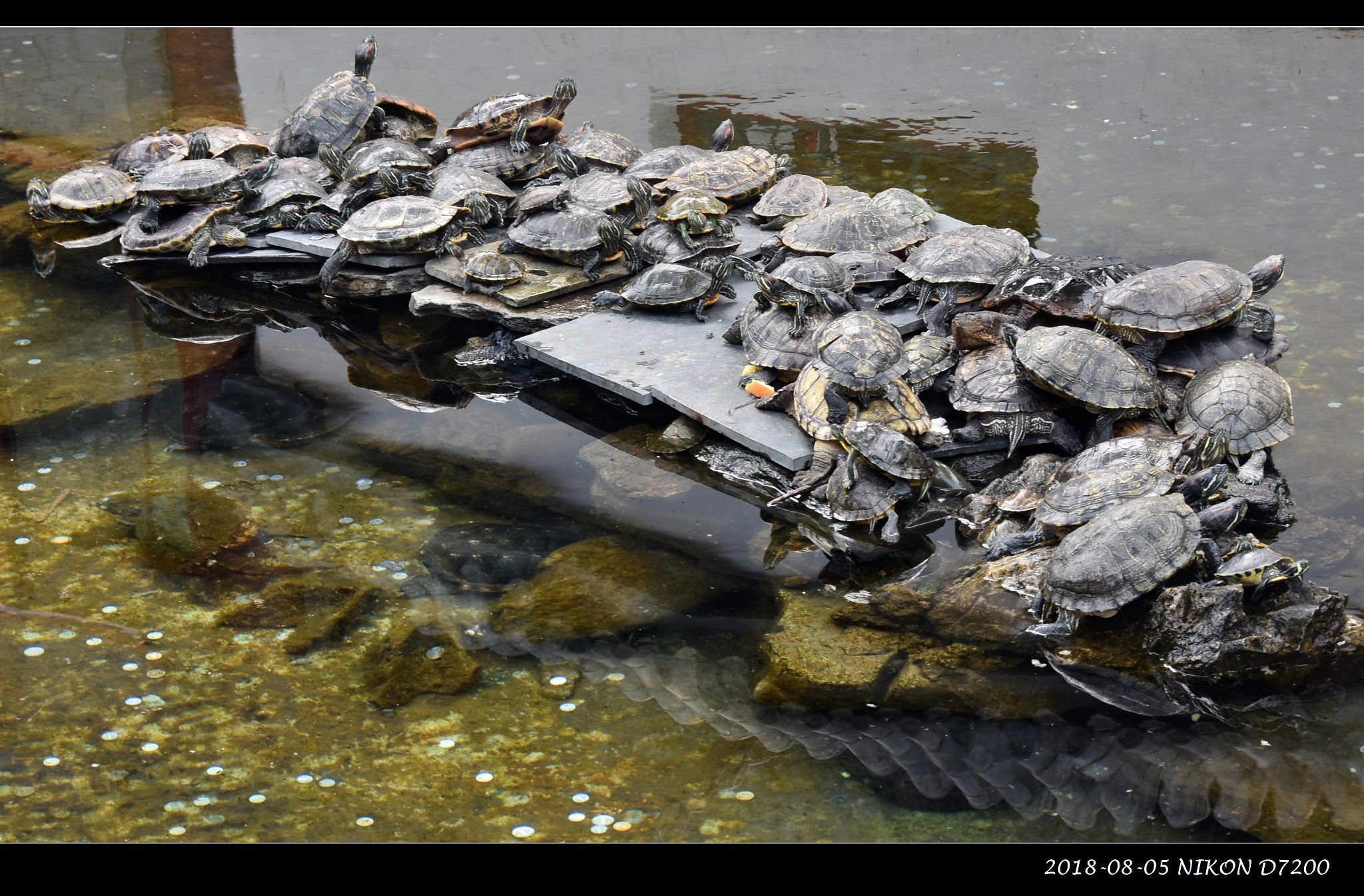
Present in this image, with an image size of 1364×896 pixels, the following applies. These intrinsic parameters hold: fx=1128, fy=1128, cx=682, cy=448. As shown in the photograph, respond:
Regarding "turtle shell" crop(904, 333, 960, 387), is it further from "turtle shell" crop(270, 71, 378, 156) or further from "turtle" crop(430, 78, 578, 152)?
"turtle shell" crop(270, 71, 378, 156)

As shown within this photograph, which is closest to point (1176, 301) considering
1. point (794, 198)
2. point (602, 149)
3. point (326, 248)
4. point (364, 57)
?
point (794, 198)

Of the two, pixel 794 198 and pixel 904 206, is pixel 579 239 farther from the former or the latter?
pixel 904 206

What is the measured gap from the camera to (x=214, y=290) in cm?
830

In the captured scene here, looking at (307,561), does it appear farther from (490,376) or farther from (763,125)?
(763,125)

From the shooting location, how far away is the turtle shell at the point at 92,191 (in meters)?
9.07

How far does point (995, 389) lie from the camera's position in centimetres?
558

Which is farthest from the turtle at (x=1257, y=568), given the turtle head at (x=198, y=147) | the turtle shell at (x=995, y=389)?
the turtle head at (x=198, y=147)

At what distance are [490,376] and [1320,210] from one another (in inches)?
241

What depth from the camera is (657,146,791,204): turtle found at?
818 cm

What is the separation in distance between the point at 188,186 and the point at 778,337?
502 cm

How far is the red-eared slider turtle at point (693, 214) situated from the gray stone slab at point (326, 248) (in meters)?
1.84

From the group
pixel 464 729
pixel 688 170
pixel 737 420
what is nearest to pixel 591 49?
pixel 688 170

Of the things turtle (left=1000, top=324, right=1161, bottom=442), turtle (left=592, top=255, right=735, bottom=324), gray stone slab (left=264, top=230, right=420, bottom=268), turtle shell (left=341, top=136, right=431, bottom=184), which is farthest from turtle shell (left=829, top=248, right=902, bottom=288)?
turtle shell (left=341, top=136, right=431, bottom=184)

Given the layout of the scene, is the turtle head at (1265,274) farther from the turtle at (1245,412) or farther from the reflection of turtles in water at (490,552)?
the reflection of turtles in water at (490,552)
